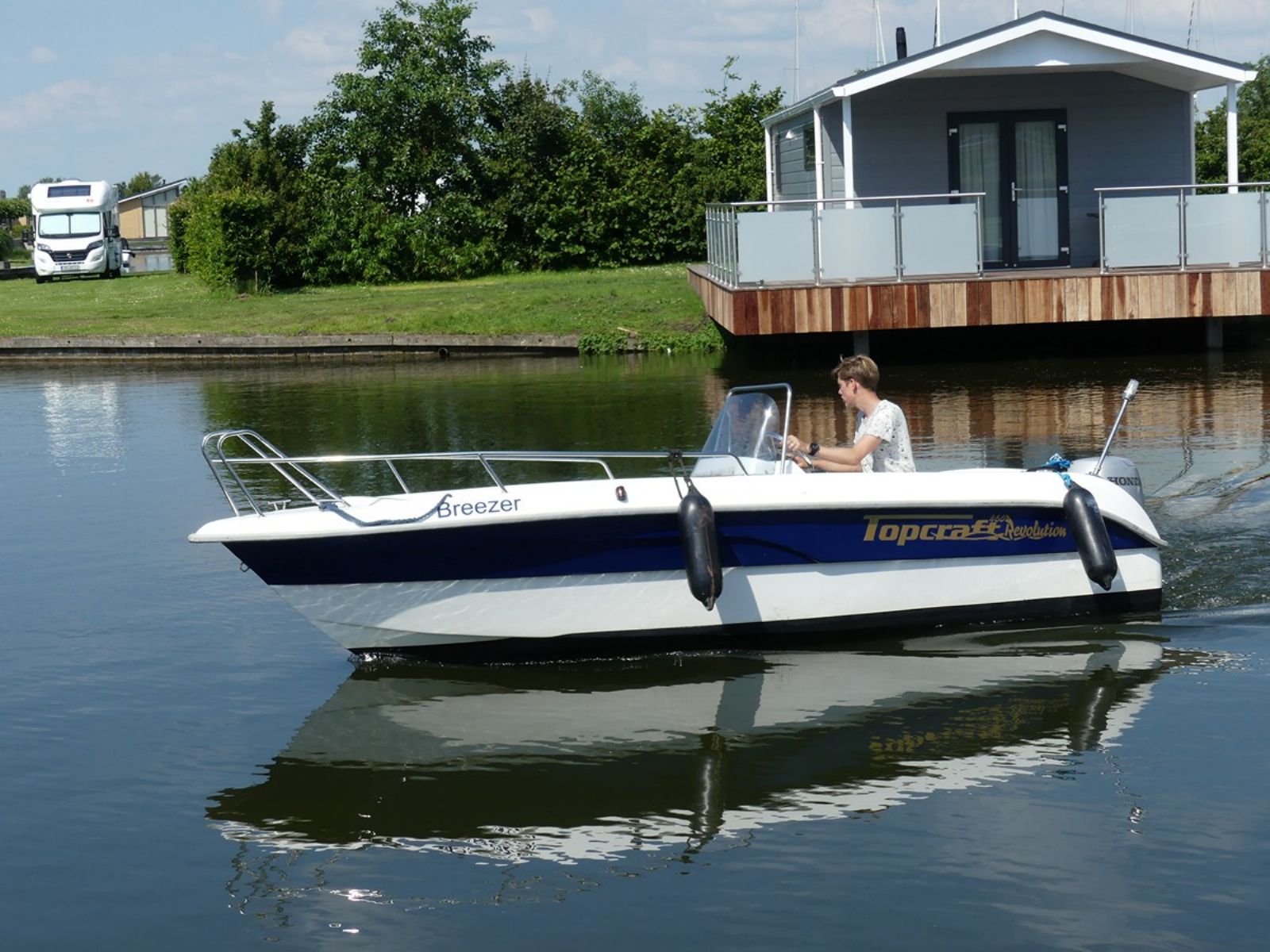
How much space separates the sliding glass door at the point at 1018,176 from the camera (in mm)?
22109

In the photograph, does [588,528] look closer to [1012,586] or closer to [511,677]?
[511,677]

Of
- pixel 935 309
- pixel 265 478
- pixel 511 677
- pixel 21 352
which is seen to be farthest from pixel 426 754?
pixel 21 352

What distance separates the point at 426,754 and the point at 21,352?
2421 centimetres

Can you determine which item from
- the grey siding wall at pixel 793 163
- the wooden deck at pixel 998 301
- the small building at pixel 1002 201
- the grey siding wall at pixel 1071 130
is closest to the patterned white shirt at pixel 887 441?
the small building at pixel 1002 201

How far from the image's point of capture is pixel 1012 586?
29.0 feet

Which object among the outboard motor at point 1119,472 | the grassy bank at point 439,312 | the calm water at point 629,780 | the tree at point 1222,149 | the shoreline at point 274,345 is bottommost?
the calm water at point 629,780

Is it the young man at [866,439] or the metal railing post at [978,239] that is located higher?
the metal railing post at [978,239]

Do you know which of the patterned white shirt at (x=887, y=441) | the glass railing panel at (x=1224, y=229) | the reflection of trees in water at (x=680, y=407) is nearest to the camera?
the patterned white shirt at (x=887, y=441)

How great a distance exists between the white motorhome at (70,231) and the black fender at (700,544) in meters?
43.6

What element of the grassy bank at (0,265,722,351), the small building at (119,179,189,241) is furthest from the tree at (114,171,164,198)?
the grassy bank at (0,265,722,351)

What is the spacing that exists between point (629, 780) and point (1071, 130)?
17584mm

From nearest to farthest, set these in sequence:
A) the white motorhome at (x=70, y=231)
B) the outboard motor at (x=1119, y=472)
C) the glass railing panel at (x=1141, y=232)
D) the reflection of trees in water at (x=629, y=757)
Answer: the reflection of trees in water at (x=629, y=757) → the outboard motor at (x=1119, y=472) → the glass railing panel at (x=1141, y=232) → the white motorhome at (x=70, y=231)

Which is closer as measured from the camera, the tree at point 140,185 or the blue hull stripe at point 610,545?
the blue hull stripe at point 610,545

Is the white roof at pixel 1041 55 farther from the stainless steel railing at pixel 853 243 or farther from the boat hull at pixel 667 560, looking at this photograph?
the boat hull at pixel 667 560
